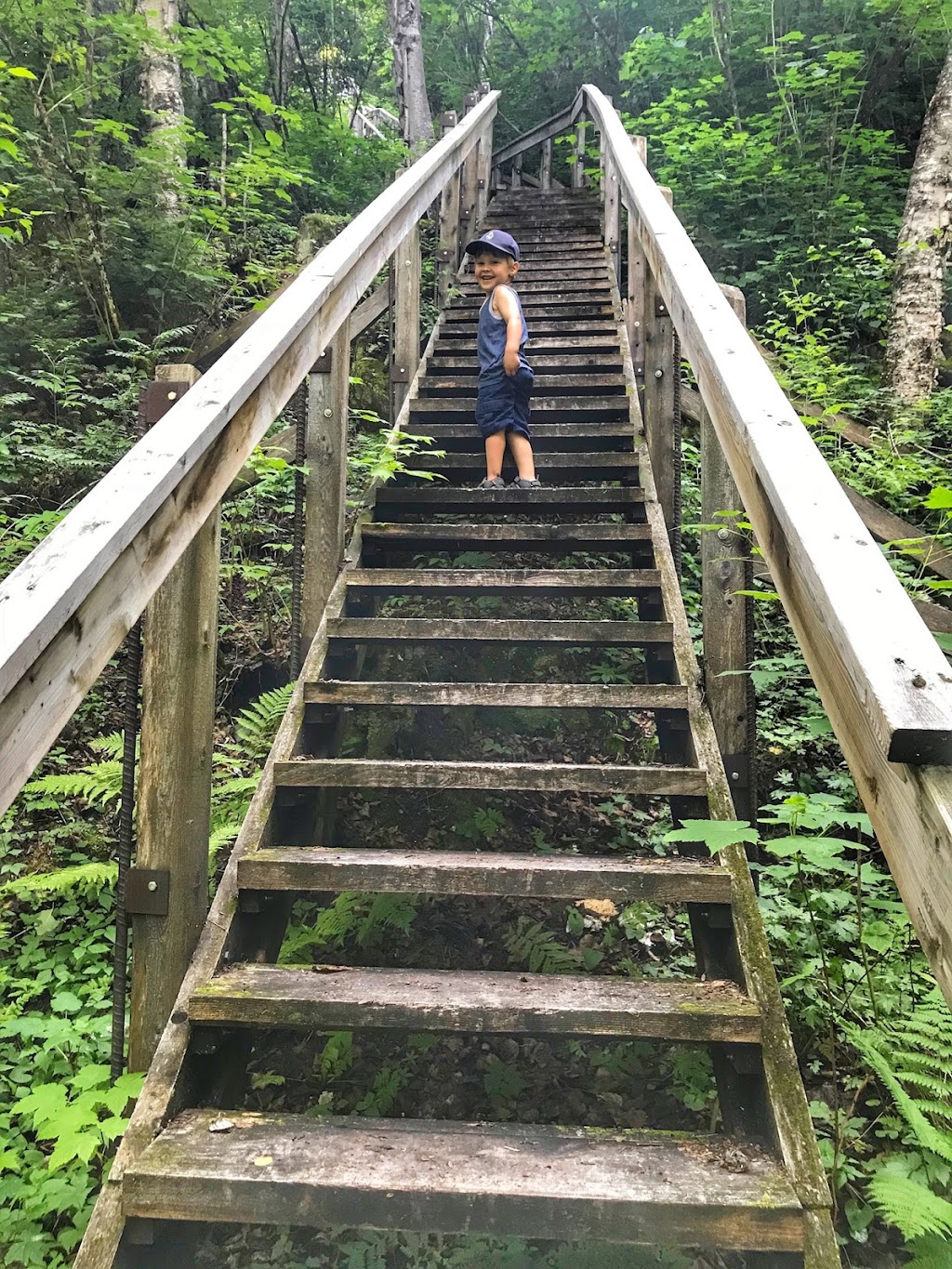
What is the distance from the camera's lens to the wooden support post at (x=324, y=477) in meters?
2.79

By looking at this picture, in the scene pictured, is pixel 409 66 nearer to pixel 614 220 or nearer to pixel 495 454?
pixel 614 220

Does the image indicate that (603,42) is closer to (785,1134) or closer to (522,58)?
(522,58)

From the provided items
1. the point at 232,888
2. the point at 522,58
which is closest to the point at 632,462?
the point at 232,888

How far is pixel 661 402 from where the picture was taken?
361 centimetres

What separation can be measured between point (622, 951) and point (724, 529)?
1.44 meters

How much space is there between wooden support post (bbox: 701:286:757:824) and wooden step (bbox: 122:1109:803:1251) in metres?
1.19

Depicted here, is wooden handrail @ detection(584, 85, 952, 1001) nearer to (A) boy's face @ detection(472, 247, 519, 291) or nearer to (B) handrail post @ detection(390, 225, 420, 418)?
(B) handrail post @ detection(390, 225, 420, 418)

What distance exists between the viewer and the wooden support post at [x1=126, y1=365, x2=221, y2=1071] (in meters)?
1.81

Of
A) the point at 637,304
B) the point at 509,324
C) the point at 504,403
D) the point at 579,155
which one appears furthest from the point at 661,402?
the point at 579,155

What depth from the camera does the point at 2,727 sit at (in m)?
0.95

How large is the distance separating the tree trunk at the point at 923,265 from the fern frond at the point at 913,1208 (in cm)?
593

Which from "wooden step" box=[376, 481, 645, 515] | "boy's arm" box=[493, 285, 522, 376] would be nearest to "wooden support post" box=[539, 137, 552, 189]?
"boy's arm" box=[493, 285, 522, 376]

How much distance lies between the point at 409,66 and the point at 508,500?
31.0 feet

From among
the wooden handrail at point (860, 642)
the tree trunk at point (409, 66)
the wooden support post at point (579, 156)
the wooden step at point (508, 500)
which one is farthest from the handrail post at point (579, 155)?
the wooden handrail at point (860, 642)
